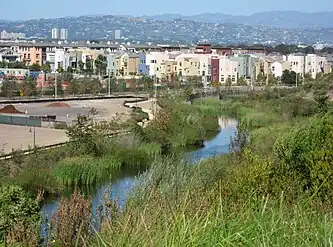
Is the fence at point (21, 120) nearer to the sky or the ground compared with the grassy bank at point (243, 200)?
nearer to the ground

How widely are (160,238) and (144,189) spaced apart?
421 centimetres

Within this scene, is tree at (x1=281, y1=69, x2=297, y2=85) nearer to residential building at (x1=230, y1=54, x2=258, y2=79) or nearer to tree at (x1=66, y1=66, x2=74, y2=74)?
residential building at (x1=230, y1=54, x2=258, y2=79)

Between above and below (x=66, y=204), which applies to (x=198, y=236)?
above

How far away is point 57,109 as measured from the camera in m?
28.4

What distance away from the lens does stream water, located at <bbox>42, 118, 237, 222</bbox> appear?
331 inches

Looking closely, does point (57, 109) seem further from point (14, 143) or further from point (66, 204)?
point (66, 204)

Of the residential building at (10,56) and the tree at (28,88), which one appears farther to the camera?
the residential building at (10,56)

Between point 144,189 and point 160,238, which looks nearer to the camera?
point 160,238

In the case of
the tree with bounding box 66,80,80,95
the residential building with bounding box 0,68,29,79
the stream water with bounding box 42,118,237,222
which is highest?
the residential building with bounding box 0,68,29,79

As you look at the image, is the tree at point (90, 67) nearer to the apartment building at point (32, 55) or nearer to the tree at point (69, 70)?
the tree at point (69, 70)

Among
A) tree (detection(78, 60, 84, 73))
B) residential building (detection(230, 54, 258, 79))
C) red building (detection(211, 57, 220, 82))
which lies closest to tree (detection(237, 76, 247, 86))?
residential building (detection(230, 54, 258, 79))

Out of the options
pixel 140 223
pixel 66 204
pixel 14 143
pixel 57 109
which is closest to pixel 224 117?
pixel 57 109

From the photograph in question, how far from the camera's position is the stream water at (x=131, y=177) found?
8.40 meters

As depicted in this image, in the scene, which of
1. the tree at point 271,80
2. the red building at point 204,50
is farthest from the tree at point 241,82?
the red building at point 204,50
